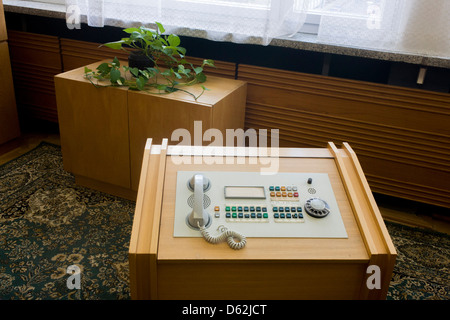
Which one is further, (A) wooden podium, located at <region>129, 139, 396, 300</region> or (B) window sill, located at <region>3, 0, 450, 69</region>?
(B) window sill, located at <region>3, 0, 450, 69</region>

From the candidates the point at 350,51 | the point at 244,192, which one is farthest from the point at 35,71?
the point at 244,192

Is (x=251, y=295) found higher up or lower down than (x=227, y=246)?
lower down

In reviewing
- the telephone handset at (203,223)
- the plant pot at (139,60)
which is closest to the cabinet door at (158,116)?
the plant pot at (139,60)

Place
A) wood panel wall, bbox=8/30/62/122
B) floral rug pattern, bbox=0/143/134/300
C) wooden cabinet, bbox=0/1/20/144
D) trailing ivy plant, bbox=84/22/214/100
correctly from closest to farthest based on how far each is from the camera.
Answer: floral rug pattern, bbox=0/143/134/300 → trailing ivy plant, bbox=84/22/214/100 → wooden cabinet, bbox=0/1/20/144 → wood panel wall, bbox=8/30/62/122

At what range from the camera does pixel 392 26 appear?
1979 millimetres

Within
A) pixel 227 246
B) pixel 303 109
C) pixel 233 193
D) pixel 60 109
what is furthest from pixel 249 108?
pixel 227 246

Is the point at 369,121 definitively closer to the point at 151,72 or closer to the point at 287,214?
the point at 151,72

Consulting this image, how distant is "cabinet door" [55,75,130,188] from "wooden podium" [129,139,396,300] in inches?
43.3

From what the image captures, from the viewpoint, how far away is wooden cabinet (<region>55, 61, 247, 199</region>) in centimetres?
198

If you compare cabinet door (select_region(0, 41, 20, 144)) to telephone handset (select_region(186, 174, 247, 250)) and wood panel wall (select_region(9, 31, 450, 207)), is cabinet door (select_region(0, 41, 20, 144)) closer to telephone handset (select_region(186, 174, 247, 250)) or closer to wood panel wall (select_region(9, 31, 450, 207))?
wood panel wall (select_region(9, 31, 450, 207))

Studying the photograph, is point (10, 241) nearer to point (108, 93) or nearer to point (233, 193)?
point (108, 93)

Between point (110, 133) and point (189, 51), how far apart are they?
26.8 inches

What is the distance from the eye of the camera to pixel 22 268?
5.85 ft

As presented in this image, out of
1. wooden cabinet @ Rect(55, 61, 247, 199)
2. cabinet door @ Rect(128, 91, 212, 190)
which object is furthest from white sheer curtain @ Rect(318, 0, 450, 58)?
cabinet door @ Rect(128, 91, 212, 190)
